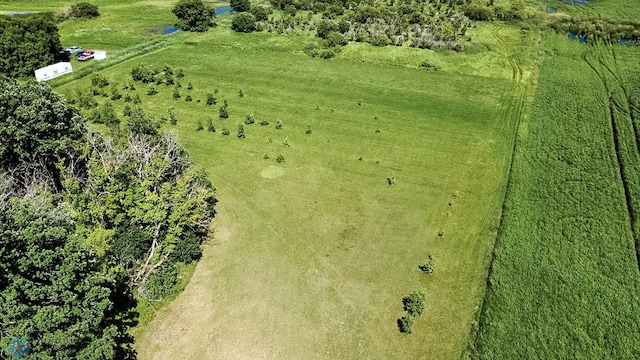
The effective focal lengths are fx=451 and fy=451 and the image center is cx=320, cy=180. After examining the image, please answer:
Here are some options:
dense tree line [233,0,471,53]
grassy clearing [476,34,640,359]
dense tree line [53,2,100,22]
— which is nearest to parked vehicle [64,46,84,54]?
dense tree line [53,2,100,22]

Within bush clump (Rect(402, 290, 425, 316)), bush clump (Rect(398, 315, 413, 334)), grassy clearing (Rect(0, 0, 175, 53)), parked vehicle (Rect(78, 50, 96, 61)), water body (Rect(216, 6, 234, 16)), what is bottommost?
bush clump (Rect(398, 315, 413, 334))

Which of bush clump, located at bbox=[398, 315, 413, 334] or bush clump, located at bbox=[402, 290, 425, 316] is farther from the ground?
bush clump, located at bbox=[402, 290, 425, 316]

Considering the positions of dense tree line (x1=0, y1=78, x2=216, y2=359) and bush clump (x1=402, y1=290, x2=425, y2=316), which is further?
bush clump (x1=402, y1=290, x2=425, y2=316)

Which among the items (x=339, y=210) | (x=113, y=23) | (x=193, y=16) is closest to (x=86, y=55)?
(x=193, y=16)

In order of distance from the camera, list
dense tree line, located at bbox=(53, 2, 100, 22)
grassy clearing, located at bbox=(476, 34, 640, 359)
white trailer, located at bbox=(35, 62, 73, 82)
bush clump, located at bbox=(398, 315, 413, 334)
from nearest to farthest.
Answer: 1. grassy clearing, located at bbox=(476, 34, 640, 359)
2. bush clump, located at bbox=(398, 315, 413, 334)
3. white trailer, located at bbox=(35, 62, 73, 82)
4. dense tree line, located at bbox=(53, 2, 100, 22)

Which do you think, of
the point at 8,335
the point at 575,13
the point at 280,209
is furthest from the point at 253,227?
the point at 575,13

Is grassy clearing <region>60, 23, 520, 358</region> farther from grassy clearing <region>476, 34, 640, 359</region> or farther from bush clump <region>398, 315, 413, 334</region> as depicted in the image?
grassy clearing <region>476, 34, 640, 359</region>

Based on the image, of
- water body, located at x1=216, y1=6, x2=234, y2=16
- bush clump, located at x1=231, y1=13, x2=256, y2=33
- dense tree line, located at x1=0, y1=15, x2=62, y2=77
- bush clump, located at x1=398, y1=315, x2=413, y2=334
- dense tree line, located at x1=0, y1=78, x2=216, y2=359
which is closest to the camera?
dense tree line, located at x1=0, y1=78, x2=216, y2=359
